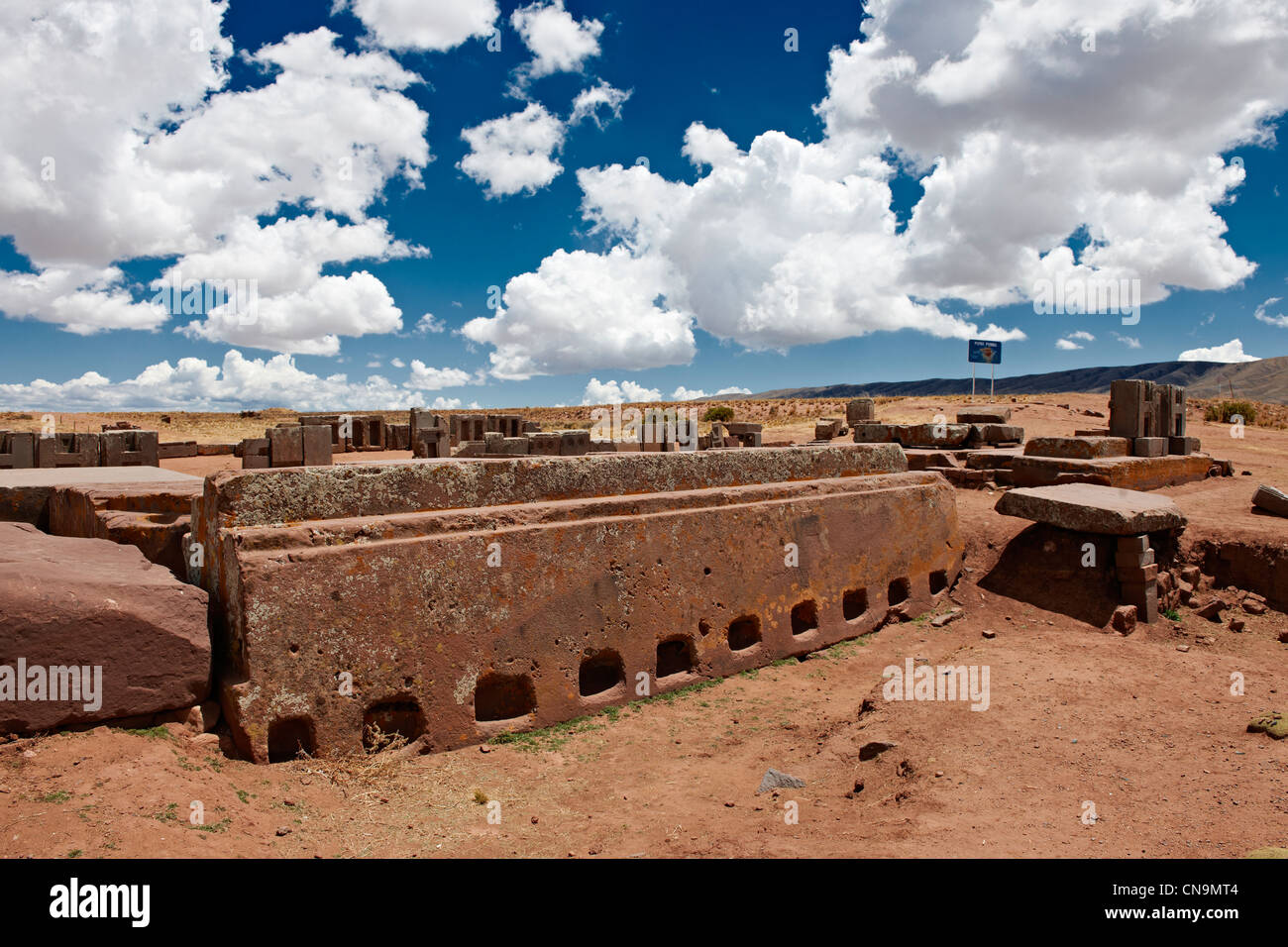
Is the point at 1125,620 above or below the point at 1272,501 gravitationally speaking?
below

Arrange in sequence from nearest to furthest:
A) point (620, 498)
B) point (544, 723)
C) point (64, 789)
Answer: point (64, 789) < point (544, 723) < point (620, 498)

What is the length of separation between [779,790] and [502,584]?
233 centimetres

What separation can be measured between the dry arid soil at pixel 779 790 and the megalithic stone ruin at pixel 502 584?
290 mm

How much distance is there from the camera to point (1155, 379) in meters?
127

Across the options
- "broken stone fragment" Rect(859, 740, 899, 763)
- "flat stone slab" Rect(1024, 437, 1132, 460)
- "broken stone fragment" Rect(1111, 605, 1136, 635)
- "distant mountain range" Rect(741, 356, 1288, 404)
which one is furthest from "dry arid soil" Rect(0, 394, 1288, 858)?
"distant mountain range" Rect(741, 356, 1288, 404)

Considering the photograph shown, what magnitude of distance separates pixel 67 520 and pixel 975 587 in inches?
376

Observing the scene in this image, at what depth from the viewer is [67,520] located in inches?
267

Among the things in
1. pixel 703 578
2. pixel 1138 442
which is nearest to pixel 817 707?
pixel 703 578

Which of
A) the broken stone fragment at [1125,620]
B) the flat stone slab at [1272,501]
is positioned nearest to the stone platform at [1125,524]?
the broken stone fragment at [1125,620]

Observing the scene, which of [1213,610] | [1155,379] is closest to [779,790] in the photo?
[1213,610]

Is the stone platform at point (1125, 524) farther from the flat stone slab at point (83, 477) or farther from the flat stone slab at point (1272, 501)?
the flat stone slab at point (83, 477)

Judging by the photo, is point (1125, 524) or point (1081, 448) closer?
point (1125, 524)

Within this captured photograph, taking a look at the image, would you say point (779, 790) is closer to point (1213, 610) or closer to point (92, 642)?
point (92, 642)
